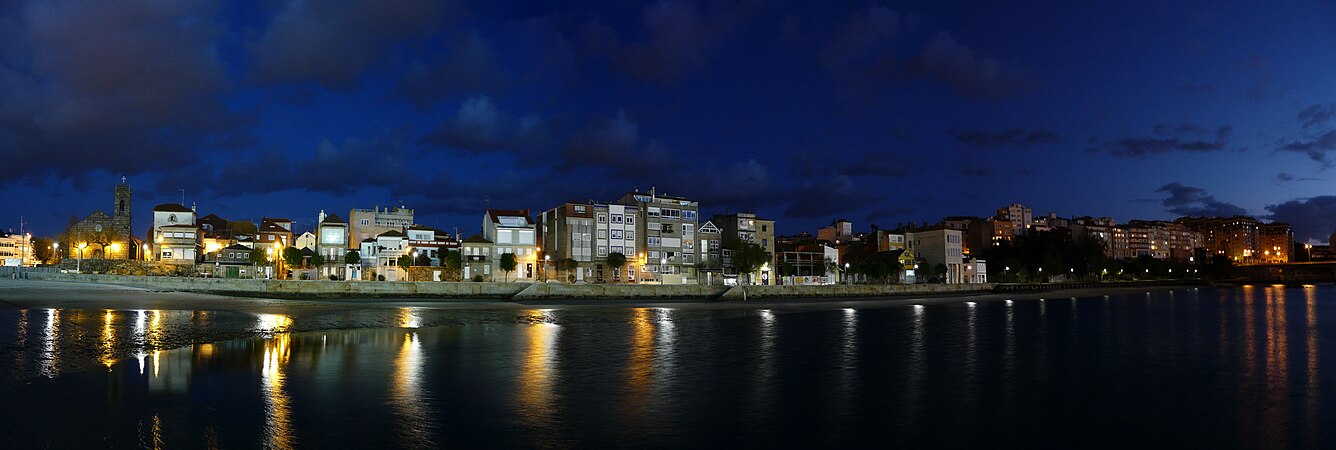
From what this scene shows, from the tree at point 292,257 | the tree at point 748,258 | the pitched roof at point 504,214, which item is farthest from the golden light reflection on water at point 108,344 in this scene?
the tree at point 748,258

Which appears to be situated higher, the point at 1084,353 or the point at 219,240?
the point at 219,240

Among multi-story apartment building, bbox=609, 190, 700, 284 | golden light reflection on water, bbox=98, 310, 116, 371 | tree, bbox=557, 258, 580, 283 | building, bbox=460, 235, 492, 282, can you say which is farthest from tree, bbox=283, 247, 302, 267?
golden light reflection on water, bbox=98, 310, 116, 371

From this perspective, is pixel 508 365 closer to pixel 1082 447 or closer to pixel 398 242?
pixel 1082 447

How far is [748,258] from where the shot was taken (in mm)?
74188

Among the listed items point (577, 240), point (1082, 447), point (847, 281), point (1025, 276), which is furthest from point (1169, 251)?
point (1082, 447)

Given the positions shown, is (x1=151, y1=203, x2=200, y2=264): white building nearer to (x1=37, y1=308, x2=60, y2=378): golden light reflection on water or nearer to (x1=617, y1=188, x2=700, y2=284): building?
(x1=617, y1=188, x2=700, y2=284): building

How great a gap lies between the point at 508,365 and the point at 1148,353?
21.9 metres

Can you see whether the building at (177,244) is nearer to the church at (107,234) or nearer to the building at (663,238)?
the church at (107,234)

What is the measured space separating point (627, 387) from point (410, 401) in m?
4.77

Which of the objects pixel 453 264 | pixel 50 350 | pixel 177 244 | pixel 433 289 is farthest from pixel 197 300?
pixel 177 244

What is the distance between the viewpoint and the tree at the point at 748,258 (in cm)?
7419

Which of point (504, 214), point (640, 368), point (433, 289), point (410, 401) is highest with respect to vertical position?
point (504, 214)

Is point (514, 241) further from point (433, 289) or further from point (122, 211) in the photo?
point (122, 211)

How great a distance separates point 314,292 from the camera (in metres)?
57.3
